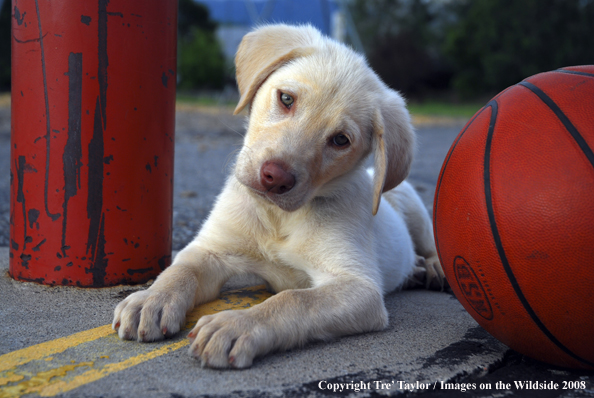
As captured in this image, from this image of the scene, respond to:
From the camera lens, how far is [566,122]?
2.14 meters

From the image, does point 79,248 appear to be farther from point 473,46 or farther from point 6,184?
point 473,46

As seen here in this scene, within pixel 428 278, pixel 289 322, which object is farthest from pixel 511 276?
pixel 428 278

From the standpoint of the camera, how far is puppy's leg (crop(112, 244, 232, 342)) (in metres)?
2.37

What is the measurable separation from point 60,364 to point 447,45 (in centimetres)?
3711

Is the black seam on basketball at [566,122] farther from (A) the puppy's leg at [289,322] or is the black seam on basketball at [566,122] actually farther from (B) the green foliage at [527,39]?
(B) the green foliage at [527,39]

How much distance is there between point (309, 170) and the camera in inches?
105

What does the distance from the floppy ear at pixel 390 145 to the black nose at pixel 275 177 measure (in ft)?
1.65

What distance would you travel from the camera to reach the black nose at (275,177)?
8.19ft

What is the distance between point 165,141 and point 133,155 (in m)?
0.23

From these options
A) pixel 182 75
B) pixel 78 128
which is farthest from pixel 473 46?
pixel 78 128

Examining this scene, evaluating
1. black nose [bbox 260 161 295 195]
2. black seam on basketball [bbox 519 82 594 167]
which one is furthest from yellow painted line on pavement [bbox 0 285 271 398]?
black seam on basketball [bbox 519 82 594 167]

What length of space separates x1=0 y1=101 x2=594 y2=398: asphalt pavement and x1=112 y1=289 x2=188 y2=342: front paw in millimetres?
48

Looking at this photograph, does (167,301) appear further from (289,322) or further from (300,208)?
(300,208)

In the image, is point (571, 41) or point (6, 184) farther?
point (571, 41)
